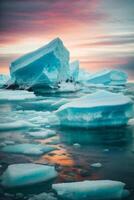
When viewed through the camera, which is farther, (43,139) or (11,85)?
(11,85)

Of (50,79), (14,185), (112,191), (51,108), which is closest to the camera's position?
(112,191)

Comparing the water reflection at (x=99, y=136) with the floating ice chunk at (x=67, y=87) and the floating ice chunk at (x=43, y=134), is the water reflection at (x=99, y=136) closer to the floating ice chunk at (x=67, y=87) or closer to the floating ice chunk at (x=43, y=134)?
the floating ice chunk at (x=43, y=134)

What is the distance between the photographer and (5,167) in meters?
2.57

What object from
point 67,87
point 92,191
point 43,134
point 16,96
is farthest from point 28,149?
point 67,87

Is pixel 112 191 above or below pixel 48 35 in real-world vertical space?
below

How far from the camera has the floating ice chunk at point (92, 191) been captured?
2125 millimetres

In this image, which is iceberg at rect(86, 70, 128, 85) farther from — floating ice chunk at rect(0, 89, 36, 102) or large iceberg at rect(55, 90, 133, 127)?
large iceberg at rect(55, 90, 133, 127)

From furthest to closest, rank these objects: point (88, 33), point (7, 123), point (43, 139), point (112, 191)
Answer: point (7, 123), point (88, 33), point (43, 139), point (112, 191)

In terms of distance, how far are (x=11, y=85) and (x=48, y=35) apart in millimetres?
4128

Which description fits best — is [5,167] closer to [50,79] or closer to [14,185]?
[14,185]

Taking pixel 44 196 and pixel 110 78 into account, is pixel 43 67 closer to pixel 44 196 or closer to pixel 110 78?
pixel 110 78

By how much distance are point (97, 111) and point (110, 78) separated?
544cm

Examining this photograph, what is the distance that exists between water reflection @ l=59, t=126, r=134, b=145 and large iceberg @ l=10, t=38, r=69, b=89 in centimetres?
293

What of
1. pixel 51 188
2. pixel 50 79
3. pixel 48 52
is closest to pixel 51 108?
pixel 48 52
